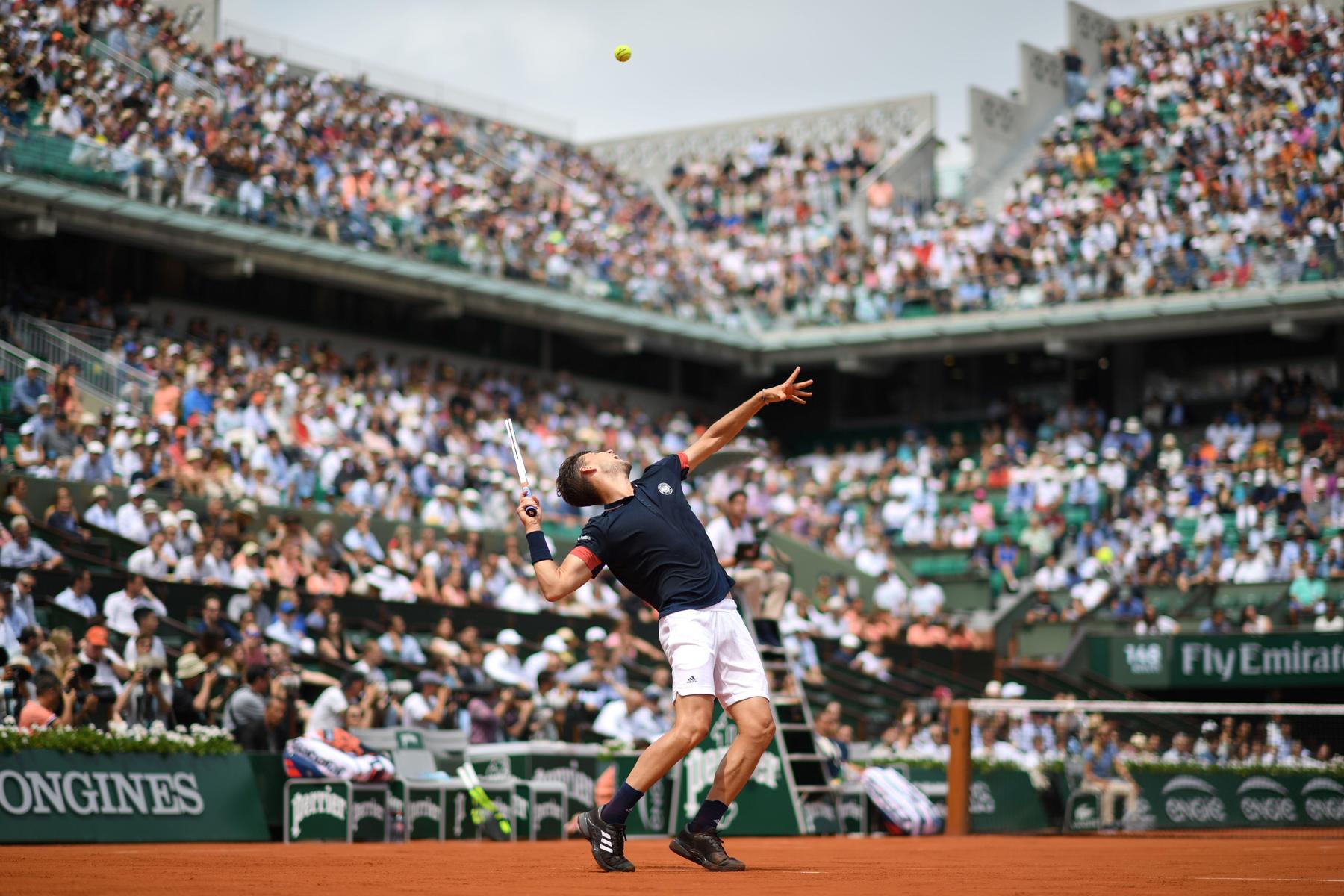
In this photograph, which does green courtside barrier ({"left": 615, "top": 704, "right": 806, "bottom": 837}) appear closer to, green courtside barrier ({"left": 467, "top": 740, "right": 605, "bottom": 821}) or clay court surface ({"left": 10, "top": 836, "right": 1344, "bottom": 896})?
green courtside barrier ({"left": 467, "top": 740, "right": 605, "bottom": 821})

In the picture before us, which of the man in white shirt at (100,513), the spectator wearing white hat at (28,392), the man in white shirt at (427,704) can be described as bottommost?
the man in white shirt at (427,704)

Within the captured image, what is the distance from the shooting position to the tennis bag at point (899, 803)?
16375mm

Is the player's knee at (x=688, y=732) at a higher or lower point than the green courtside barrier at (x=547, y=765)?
higher

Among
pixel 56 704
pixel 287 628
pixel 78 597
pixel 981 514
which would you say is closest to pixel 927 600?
pixel 981 514

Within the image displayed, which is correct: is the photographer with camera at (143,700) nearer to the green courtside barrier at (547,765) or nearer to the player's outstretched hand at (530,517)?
the green courtside barrier at (547,765)

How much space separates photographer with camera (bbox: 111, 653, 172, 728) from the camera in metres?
14.3

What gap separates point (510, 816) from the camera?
14891mm

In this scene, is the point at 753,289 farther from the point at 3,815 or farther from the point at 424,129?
the point at 3,815

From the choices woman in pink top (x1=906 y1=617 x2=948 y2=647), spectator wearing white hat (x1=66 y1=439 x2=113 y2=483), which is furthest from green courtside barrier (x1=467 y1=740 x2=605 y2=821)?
woman in pink top (x1=906 y1=617 x2=948 y2=647)

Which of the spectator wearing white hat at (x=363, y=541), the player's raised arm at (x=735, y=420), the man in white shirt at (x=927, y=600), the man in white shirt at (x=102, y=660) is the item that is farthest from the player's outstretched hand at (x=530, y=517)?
the man in white shirt at (x=927, y=600)

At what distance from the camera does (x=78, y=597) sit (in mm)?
16438

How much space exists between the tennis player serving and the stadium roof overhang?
683 inches

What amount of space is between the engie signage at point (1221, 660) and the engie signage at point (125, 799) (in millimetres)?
16595

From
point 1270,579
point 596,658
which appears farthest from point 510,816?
point 1270,579
